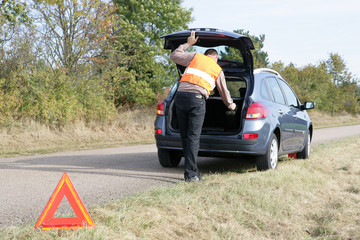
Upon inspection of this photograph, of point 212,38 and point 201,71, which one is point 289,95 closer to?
point 212,38

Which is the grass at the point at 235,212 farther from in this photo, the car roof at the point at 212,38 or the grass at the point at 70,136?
the grass at the point at 70,136

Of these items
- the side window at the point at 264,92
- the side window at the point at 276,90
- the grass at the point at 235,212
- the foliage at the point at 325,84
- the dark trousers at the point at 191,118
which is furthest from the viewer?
the foliage at the point at 325,84

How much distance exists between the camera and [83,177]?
6945 mm

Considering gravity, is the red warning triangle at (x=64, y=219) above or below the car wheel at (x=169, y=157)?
above

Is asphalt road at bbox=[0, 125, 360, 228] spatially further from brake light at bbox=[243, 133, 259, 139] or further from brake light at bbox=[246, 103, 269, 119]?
brake light at bbox=[246, 103, 269, 119]

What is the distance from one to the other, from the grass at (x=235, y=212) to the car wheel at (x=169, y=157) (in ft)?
5.02

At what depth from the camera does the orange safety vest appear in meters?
6.26

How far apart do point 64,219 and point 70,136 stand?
11977 millimetres

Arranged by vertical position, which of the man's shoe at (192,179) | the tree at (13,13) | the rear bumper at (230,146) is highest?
the tree at (13,13)

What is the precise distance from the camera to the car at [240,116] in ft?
23.1

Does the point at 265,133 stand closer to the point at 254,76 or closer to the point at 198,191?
the point at 254,76

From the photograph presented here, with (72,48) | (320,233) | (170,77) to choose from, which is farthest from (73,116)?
(170,77)

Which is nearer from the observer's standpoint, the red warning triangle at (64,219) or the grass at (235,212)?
the red warning triangle at (64,219)

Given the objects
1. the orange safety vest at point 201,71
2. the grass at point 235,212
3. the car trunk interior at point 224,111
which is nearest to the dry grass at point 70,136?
the car trunk interior at point 224,111
